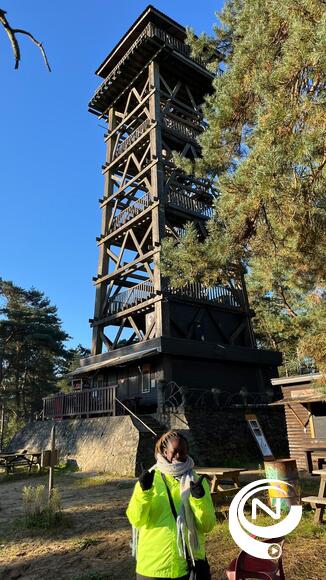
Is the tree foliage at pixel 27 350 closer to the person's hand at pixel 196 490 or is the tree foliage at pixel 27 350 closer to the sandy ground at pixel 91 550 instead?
the sandy ground at pixel 91 550

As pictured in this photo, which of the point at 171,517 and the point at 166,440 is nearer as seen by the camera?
the point at 171,517

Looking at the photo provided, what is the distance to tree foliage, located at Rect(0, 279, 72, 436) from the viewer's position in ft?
119

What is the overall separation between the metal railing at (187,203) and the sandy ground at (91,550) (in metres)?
15.0

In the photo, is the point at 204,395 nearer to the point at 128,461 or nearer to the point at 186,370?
the point at 186,370

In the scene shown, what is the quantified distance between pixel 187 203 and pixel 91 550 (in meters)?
17.6

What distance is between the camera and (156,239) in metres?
18.5

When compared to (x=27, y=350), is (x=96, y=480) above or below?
below

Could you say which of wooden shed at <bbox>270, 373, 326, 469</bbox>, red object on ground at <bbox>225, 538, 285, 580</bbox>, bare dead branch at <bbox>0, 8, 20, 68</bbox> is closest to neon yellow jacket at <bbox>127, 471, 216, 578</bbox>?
red object on ground at <bbox>225, 538, 285, 580</bbox>

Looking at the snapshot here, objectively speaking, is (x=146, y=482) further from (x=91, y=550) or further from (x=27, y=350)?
(x=27, y=350)

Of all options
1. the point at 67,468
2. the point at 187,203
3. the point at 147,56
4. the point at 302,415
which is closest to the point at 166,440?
the point at 302,415

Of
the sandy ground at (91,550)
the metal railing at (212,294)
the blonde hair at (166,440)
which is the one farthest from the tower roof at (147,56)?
the blonde hair at (166,440)

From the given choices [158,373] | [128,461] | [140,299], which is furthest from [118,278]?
[128,461]

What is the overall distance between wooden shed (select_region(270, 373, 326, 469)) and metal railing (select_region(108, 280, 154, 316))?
318 inches

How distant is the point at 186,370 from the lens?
17.4m
